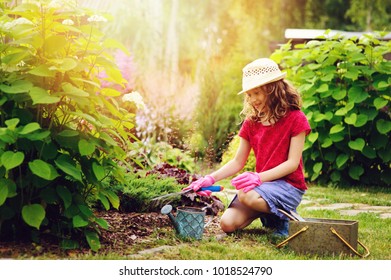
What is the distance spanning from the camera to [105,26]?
1205cm

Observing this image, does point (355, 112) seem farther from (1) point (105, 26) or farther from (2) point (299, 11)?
(2) point (299, 11)

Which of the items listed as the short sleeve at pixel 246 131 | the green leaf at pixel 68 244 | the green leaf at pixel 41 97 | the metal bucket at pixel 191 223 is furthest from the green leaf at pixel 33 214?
the short sleeve at pixel 246 131

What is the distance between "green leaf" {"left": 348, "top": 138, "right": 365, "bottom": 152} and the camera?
19.3 ft

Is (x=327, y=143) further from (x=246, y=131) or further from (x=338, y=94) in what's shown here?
(x=246, y=131)

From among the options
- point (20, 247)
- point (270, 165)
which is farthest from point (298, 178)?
point (20, 247)

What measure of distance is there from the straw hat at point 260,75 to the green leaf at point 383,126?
2507 millimetres

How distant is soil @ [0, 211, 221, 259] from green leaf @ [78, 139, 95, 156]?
524mm

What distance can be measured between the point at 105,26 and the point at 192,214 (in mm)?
9208

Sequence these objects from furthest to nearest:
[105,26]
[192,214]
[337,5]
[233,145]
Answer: [337,5] < [105,26] < [233,145] < [192,214]

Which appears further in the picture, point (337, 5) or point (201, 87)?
point (337, 5)

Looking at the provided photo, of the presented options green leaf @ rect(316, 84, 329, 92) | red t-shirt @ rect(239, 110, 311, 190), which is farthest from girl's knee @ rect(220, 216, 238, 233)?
green leaf @ rect(316, 84, 329, 92)

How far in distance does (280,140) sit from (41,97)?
1.63 metres

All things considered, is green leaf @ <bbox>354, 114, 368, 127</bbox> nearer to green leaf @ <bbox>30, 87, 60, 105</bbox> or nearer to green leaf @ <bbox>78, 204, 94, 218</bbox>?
green leaf @ <bbox>78, 204, 94, 218</bbox>

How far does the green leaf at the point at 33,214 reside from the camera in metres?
2.80
